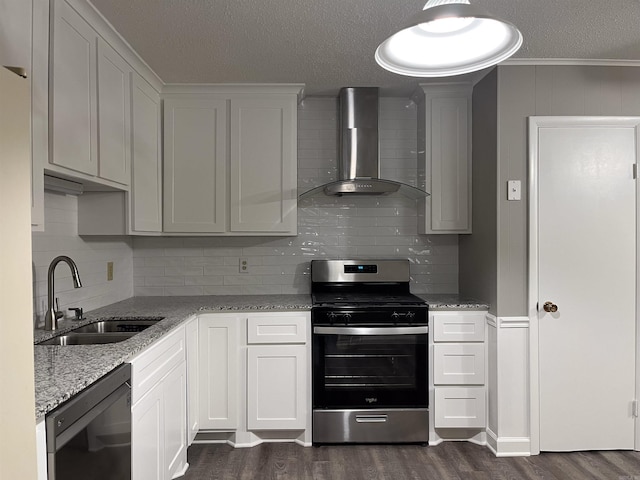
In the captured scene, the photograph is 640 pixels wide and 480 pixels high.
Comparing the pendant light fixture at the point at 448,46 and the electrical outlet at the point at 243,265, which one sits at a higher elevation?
the pendant light fixture at the point at 448,46

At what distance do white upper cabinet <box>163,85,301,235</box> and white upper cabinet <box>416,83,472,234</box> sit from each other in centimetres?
99

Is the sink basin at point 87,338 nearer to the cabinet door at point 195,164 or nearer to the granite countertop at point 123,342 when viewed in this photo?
the granite countertop at point 123,342

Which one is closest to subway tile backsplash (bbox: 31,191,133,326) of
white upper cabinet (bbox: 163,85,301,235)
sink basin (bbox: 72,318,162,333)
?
sink basin (bbox: 72,318,162,333)

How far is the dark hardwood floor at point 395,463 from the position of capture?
2.50m

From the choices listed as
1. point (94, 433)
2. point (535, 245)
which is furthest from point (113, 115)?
point (535, 245)

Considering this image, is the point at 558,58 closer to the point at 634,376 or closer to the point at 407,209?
the point at 407,209

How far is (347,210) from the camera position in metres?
3.49

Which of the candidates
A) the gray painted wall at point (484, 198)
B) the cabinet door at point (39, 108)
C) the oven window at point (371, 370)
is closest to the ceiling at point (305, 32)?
the gray painted wall at point (484, 198)

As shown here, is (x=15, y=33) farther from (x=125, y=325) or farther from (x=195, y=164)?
(x=195, y=164)

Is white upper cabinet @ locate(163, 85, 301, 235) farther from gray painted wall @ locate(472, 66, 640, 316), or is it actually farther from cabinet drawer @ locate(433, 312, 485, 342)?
gray painted wall @ locate(472, 66, 640, 316)

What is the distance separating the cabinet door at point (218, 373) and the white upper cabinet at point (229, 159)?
0.71m

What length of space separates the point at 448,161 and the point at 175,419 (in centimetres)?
245

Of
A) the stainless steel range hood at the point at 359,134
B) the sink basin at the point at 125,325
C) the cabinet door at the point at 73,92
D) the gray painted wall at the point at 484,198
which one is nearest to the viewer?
the cabinet door at the point at 73,92

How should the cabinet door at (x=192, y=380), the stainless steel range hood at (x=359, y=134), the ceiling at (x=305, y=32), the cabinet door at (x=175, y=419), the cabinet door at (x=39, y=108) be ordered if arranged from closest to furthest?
the cabinet door at (x=39, y=108) → the ceiling at (x=305, y=32) → the cabinet door at (x=175, y=419) → the cabinet door at (x=192, y=380) → the stainless steel range hood at (x=359, y=134)
